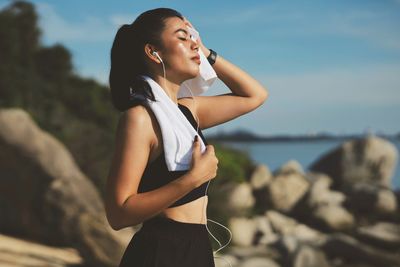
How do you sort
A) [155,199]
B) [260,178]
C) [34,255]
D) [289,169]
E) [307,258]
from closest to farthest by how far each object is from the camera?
[155,199] < [34,255] < [307,258] < [260,178] < [289,169]

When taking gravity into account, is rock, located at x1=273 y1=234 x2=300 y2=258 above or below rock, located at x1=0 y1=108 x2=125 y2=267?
below

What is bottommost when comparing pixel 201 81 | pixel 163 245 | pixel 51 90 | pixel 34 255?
pixel 34 255

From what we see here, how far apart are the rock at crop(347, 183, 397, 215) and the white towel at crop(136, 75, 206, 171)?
14074mm

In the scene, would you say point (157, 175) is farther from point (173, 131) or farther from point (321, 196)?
point (321, 196)

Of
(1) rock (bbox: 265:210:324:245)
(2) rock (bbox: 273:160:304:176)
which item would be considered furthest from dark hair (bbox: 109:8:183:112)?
(2) rock (bbox: 273:160:304:176)

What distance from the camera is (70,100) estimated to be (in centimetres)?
1675

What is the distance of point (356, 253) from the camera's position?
11555 mm

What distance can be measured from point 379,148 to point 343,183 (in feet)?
4.89

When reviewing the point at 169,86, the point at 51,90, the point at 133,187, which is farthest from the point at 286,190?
the point at 133,187

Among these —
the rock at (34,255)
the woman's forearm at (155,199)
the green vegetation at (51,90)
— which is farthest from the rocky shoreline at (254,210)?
the woman's forearm at (155,199)

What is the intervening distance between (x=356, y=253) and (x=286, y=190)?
436 centimetres

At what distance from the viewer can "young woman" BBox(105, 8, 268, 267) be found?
2.33m

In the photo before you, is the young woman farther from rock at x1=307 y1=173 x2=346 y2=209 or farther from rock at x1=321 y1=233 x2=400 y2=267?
rock at x1=307 y1=173 x2=346 y2=209

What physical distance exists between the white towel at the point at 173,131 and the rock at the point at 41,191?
5617mm
